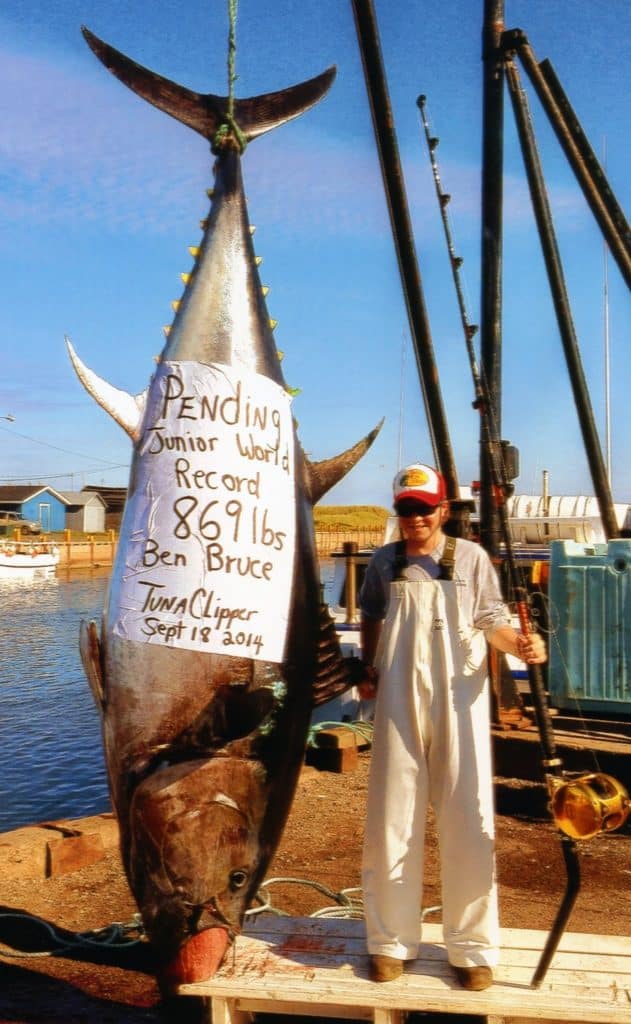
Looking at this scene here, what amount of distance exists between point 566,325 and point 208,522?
432 cm

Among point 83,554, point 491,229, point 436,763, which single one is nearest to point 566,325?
point 491,229

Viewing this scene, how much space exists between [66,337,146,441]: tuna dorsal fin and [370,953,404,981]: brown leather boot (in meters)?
1.46

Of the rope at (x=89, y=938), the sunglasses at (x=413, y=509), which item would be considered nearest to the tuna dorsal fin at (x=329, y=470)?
the sunglasses at (x=413, y=509)

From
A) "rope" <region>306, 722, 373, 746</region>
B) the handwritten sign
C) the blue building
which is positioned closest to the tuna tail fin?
the handwritten sign

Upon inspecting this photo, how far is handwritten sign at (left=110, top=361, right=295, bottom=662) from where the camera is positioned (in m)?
2.28

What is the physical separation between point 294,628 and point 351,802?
116 inches

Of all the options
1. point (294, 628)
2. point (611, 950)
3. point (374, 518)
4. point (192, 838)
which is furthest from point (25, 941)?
point (374, 518)

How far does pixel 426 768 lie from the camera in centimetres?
235

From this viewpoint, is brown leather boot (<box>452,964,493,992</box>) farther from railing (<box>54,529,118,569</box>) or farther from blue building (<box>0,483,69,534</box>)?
blue building (<box>0,483,69,534</box>)

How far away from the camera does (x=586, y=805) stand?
220 cm

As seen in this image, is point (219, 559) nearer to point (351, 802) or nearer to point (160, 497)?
point (160, 497)

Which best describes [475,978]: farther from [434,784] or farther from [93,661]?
[93,661]

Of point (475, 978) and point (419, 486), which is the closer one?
point (475, 978)

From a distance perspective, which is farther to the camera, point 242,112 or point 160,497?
point 242,112
